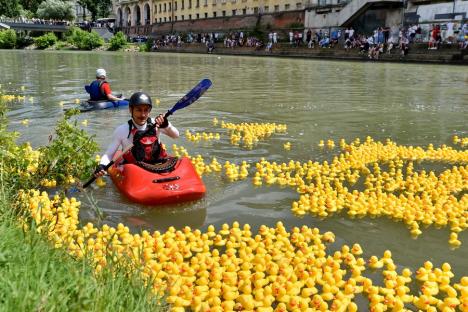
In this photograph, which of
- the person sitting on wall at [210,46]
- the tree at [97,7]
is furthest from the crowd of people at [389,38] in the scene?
the tree at [97,7]

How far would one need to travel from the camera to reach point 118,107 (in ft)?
45.4

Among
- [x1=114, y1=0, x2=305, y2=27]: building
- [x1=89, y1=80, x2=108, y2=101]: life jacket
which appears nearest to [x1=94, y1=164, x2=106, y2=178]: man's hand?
[x1=89, y1=80, x2=108, y2=101]: life jacket

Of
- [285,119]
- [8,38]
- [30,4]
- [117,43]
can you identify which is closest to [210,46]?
[117,43]

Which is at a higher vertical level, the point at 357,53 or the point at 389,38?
the point at 389,38

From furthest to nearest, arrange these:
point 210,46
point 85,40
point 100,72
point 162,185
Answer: point 85,40 < point 210,46 < point 100,72 < point 162,185

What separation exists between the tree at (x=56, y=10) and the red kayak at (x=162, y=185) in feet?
283

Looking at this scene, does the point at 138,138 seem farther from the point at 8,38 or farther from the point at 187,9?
the point at 8,38

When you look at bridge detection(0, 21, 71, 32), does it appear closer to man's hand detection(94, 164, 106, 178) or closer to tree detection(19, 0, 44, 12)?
tree detection(19, 0, 44, 12)

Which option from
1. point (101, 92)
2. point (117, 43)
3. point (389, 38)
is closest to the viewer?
point (101, 92)

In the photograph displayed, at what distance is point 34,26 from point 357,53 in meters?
57.7

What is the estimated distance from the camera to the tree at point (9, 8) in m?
82.0

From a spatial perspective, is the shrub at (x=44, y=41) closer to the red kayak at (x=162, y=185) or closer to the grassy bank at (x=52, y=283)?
the red kayak at (x=162, y=185)

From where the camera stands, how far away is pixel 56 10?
3278 inches

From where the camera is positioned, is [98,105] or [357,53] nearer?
[98,105]
